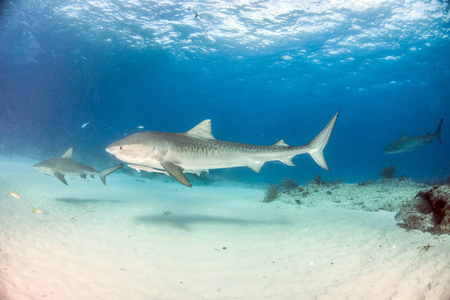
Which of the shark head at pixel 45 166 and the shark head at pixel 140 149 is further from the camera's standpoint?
the shark head at pixel 45 166

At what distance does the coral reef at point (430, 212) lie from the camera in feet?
15.5

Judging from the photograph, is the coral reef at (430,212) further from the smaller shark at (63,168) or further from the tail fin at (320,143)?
the smaller shark at (63,168)

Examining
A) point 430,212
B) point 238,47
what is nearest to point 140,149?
point 430,212

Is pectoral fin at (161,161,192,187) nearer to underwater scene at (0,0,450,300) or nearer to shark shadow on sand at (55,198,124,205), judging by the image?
underwater scene at (0,0,450,300)

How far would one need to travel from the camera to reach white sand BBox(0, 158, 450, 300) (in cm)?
356

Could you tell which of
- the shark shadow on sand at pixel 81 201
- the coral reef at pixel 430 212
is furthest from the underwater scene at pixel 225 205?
the shark shadow on sand at pixel 81 201

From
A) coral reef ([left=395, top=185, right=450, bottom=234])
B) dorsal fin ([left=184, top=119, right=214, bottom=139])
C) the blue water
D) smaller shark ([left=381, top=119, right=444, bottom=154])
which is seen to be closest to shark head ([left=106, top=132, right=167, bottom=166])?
dorsal fin ([left=184, top=119, right=214, bottom=139])

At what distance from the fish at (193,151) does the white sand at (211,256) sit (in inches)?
80.0

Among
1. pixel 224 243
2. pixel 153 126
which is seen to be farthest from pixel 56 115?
pixel 224 243

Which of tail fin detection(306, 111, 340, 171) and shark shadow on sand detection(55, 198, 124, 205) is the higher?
tail fin detection(306, 111, 340, 171)

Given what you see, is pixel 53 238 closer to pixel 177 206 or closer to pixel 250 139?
pixel 177 206

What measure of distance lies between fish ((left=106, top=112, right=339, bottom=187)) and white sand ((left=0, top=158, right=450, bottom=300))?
2032 mm

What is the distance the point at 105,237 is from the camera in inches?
233

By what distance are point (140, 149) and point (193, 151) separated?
1418 mm
